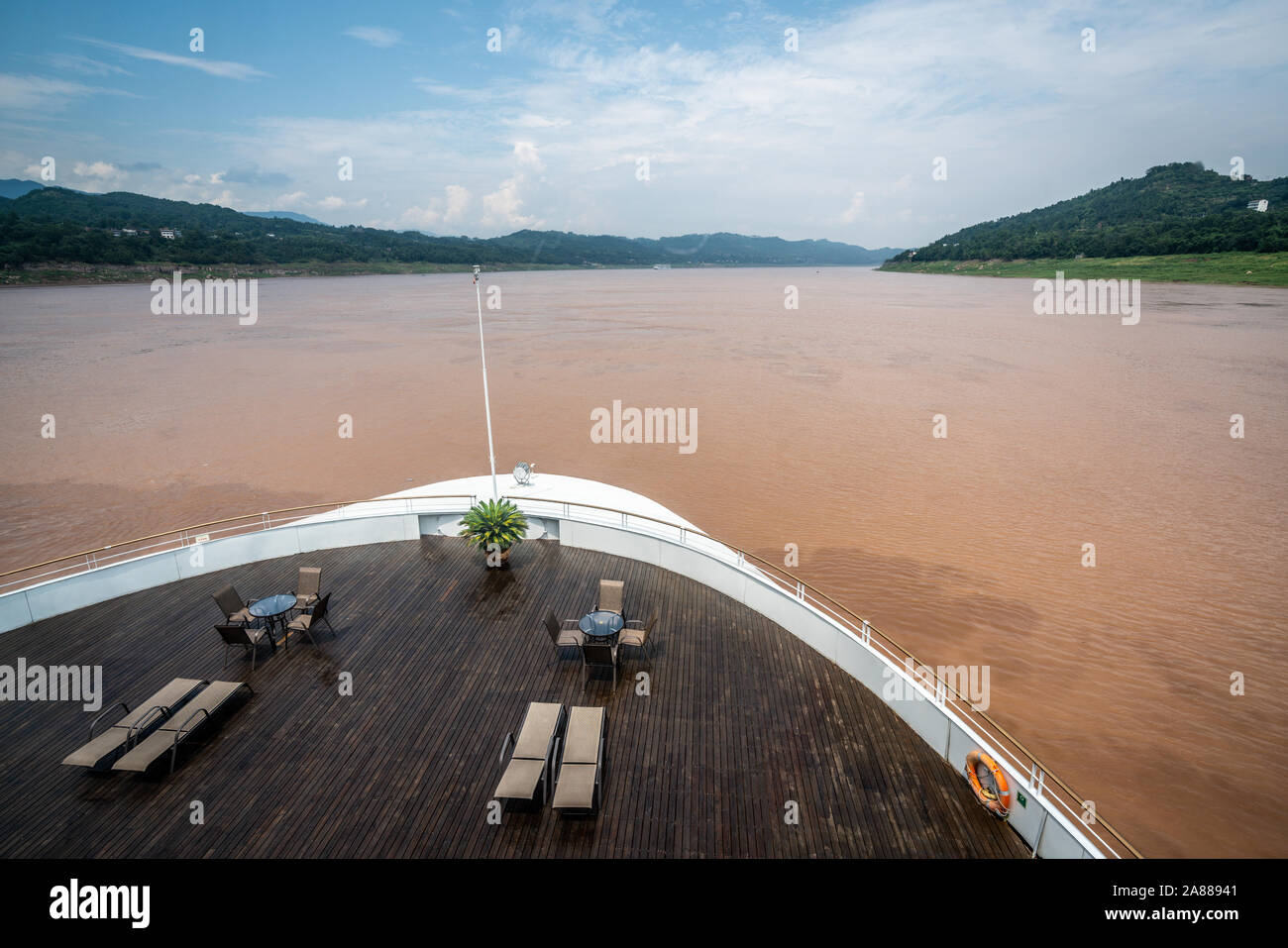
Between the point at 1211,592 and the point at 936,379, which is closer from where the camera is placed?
the point at 1211,592

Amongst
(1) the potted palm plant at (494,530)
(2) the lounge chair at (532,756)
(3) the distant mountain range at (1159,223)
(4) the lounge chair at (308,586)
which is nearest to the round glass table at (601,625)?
(2) the lounge chair at (532,756)

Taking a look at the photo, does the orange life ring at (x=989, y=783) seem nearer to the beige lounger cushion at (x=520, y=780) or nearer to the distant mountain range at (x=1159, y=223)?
the beige lounger cushion at (x=520, y=780)

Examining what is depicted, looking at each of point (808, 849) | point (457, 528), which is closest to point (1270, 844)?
point (808, 849)

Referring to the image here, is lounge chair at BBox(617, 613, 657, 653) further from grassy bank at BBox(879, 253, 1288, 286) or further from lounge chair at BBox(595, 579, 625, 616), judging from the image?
grassy bank at BBox(879, 253, 1288, 286)

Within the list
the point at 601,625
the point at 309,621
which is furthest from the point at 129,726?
the point at 601,625
